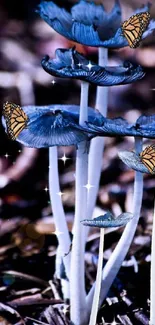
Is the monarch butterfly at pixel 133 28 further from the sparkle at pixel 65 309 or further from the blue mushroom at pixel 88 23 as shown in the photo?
the sparkle at pixel 65 309

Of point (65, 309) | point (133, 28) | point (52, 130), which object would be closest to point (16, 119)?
point (52, 130)

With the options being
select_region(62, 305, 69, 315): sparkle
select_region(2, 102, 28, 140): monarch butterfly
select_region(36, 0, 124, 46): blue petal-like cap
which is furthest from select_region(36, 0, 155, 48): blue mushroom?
select_region(62, 305, 69, 315): sparkle

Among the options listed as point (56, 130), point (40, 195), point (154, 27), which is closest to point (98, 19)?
point (154, 27)

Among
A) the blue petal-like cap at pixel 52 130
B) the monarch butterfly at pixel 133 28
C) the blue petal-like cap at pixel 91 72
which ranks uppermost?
the monarch butterfly at pixel 133 28

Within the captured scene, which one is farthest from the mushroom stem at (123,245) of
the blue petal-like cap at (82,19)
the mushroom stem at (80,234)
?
the blue petal-like cap at (82,19)

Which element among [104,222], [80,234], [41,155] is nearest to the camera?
[104,222]

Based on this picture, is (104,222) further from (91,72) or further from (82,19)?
(82,19)
